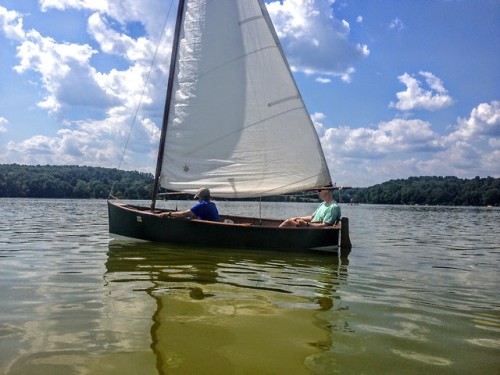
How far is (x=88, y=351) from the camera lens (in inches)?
153

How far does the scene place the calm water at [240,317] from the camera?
3.77 meters

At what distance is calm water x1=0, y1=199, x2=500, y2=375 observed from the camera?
3.77 metres

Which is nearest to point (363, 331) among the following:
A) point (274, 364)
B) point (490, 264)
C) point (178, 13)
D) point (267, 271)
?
point (274, 364)

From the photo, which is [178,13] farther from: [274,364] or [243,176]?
[274,364]

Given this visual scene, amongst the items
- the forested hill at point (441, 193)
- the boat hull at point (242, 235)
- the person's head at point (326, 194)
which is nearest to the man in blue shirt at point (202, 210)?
the boat hull at point (242, 235)

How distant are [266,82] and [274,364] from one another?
1125 cm

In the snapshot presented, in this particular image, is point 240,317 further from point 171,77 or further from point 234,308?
point 171,77

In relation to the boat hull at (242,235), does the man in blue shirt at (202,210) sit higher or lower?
higher

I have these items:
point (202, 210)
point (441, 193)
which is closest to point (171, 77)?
point (202, 210)

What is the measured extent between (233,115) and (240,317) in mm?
9451

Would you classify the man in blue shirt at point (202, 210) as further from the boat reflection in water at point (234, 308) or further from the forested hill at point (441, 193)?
the forested hill at point (441, 193)

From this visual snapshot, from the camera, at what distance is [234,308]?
5605 millimetres

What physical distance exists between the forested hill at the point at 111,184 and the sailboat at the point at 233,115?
85.9 meters

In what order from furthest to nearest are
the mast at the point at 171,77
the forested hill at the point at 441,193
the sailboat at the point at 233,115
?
1. the forested hill at the point at 441,193
2. the mast at the point at 171,77
3. the sailboat at the point at 233,115
